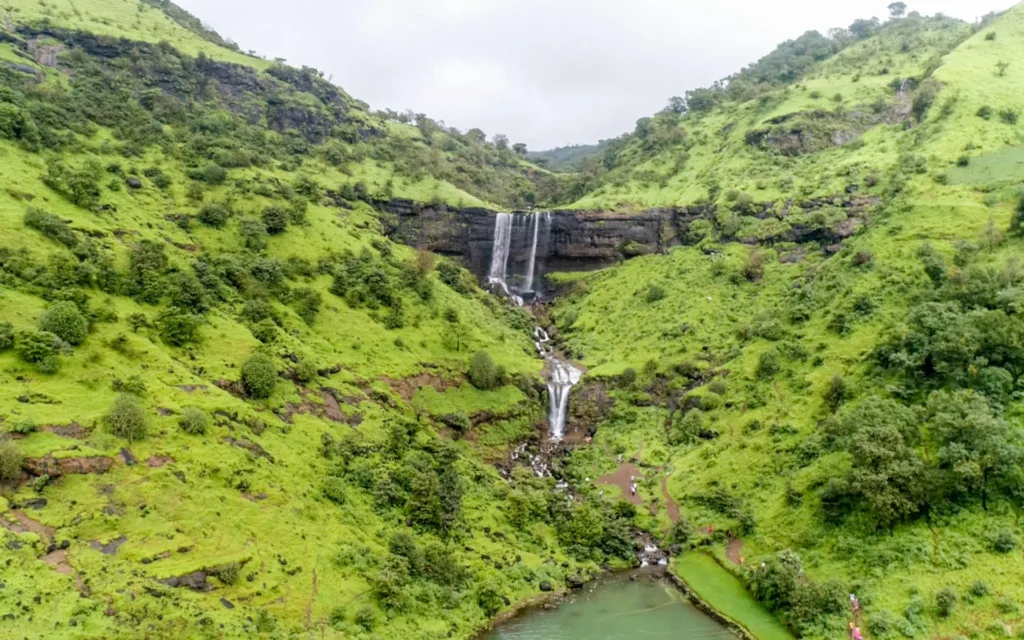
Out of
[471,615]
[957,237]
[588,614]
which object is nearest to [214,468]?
[471,615]

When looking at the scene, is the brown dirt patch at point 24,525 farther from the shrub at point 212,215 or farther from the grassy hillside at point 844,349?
the shrub at point 212,215

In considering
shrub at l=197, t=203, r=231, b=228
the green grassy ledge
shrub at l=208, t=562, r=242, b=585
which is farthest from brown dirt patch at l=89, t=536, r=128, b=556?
shrub at l=197, t=203, r=231, b=228

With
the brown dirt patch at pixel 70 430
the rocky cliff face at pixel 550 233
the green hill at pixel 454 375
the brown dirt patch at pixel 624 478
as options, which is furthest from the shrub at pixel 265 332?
the rocky cliff face at pixel 550 233

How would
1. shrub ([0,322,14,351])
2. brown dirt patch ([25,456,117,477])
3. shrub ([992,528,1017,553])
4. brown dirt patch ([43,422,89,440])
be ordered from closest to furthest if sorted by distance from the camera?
brown dirt patch ([25,456,117,477]) → shrub ([992,528,1017,553]) → brown dirt patch ([43,422,89,440]) → shrub ([0,322,14,351])

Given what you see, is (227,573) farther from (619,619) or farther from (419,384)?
(419,384)

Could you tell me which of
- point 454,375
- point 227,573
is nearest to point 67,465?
point 227,573

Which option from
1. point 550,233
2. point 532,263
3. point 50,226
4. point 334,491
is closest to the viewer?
point 334,491

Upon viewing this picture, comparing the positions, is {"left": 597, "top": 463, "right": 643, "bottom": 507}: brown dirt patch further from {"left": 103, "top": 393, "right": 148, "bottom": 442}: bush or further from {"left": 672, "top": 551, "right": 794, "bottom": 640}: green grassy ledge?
{"left": 103, "top": 393, "right": 148, "bottom": 442}: bush
